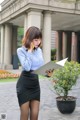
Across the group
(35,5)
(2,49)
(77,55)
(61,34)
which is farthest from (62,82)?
(77,55)

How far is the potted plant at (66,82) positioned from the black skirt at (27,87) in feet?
10.5

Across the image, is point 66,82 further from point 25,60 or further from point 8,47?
point 8,47

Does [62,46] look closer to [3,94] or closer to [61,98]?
[3,94]

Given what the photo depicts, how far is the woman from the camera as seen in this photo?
3.69 m

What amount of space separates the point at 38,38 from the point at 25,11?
63.0 feet

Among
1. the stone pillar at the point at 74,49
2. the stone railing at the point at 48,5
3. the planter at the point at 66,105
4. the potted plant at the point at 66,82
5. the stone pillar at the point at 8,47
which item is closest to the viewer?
the potted plant at the point at 66,82

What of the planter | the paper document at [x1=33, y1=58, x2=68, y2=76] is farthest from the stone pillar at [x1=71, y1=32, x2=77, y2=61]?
the paper document at [x1=33, y1=58, x2=68, y2=76]

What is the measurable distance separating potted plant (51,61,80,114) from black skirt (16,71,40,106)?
3213mm

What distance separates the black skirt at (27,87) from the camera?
146 inches

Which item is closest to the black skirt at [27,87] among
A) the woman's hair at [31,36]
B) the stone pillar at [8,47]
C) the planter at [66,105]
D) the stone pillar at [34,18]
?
the woman's hair at [31,36]

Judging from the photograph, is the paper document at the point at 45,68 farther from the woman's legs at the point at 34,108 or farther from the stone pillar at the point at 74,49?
the stone pillar at the point at 74,49

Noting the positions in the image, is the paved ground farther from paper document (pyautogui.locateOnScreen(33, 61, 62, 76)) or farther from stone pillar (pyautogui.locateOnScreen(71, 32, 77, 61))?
stone pillar (pyautogui.locateOnScreen(71, 32, 77, 61))

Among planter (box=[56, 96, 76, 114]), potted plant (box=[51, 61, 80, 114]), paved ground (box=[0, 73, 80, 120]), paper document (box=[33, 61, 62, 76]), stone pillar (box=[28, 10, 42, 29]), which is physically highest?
stone pillar (box=[28, 10, 42, 29])

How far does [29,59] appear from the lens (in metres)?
3.69
